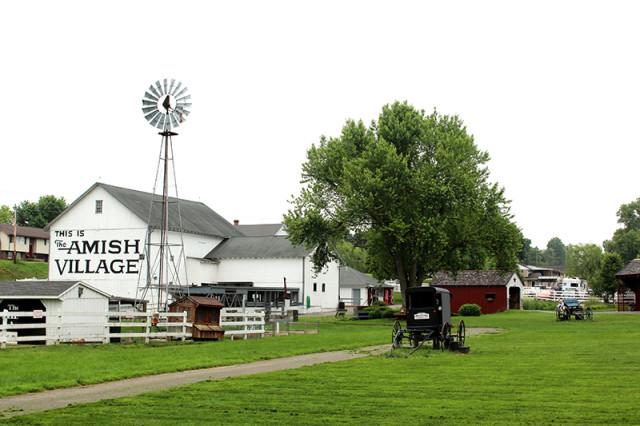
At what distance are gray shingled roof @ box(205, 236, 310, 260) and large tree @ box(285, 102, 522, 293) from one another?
42.5 feet

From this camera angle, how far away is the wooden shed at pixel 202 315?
96.3 ft

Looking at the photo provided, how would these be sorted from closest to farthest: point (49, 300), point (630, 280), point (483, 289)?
point (49, 300)
point (630, 280)
point (483, 289)

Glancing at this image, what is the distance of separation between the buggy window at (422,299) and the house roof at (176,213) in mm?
33092

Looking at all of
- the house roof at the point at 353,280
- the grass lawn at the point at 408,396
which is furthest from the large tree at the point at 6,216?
the grass lawn at the point at 408,396

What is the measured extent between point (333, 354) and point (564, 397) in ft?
36.6

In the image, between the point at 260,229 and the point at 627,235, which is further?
the point at 627,235

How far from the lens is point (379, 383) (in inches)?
581

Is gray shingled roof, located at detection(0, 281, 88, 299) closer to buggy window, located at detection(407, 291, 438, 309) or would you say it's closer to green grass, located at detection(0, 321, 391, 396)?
green grass, located at detection(0, 321, 391, 396)

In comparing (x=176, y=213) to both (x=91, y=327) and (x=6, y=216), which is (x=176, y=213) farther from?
(x=6, y=216)

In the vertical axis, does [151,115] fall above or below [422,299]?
above

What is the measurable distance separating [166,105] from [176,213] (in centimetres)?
2873

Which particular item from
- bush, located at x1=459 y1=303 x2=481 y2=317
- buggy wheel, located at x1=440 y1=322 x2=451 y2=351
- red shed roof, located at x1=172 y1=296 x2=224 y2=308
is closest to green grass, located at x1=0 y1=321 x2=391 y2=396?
red shed roof, located at x1=172 y1=296 x2=224 y2=308

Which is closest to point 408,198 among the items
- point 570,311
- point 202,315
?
point 570,311

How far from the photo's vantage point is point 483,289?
62906mm
